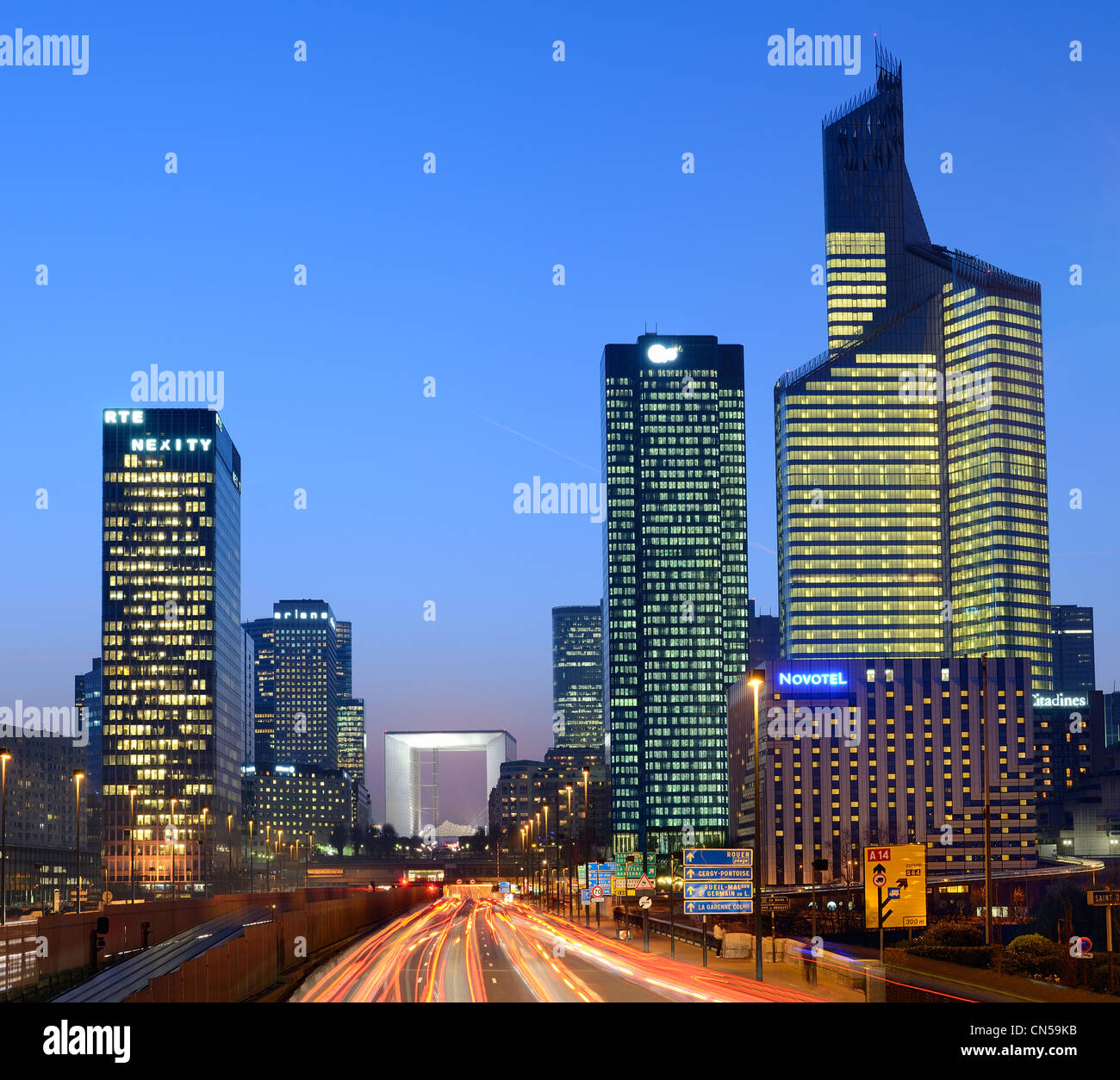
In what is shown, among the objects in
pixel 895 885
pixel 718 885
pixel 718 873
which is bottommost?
pixel 718 885

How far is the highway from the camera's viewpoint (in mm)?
51500

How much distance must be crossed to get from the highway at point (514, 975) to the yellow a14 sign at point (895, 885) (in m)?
4.55

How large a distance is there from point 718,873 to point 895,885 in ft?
53.6

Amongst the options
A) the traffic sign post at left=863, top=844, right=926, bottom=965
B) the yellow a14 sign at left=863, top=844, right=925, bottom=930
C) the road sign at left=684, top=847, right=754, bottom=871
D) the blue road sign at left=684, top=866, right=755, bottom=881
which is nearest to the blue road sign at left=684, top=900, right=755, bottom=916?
the blue road sign at left=684, top=866, right=755, bottom=881

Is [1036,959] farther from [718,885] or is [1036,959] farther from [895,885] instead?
[718,885]

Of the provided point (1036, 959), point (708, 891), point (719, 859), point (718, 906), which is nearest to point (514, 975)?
point (708, 891)

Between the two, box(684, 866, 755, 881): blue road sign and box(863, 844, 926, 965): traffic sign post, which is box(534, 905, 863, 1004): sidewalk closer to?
box(863, 844, 926, 965): traffic sign post

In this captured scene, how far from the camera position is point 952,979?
160 feet

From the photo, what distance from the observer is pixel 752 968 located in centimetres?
6688

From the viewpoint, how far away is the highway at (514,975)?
5150 cm
